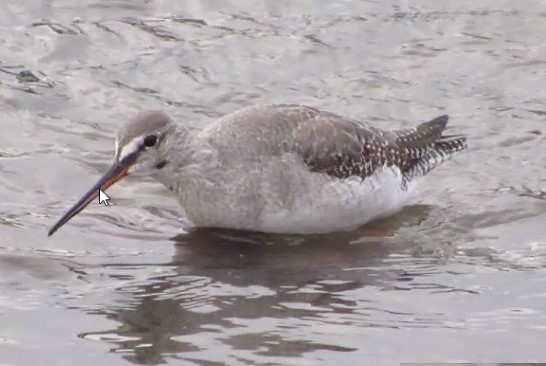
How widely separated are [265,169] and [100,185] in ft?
4.65

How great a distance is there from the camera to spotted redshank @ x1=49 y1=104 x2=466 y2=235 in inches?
419

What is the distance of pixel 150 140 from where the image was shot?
10562 mm

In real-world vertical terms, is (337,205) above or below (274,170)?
below

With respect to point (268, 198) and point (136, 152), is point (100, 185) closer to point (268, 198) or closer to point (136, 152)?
point (136, 152)

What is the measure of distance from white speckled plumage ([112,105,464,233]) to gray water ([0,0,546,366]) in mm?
279

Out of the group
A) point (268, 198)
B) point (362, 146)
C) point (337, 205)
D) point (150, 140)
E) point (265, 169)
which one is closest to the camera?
point (150, 140)

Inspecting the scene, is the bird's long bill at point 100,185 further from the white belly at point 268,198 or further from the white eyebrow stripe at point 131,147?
the white belly at point 268,198

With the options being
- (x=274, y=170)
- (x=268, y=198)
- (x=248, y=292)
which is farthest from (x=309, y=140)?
(x=248, y=292)

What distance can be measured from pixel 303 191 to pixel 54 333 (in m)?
2.78

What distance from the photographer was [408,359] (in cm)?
852

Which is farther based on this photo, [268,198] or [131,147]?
[268,198]

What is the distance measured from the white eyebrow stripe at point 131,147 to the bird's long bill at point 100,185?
32 millimetres

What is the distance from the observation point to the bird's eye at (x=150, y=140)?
34.5 feet

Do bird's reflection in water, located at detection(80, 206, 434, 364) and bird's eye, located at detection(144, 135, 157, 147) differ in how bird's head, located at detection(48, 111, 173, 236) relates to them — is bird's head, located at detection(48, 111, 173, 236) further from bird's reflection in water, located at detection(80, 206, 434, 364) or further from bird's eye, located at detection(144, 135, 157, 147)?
bird's reflection in water, located at detection(80, 206, 434, 364)
